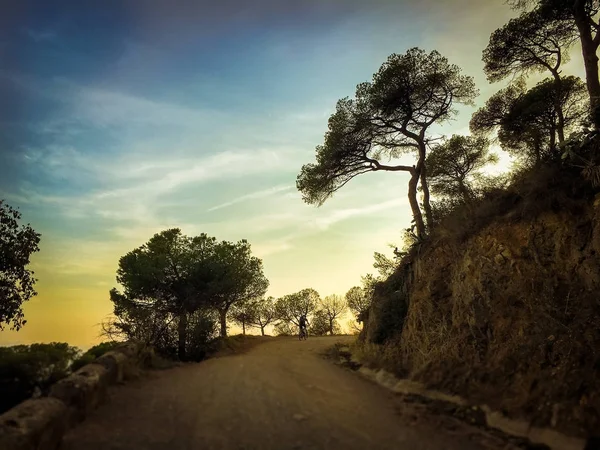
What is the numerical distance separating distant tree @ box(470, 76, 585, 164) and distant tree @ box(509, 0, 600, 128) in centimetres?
301

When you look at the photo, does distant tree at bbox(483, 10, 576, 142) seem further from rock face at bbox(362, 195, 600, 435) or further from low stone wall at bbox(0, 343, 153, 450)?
low stone wall at bbox(0, 343, 153, 450)

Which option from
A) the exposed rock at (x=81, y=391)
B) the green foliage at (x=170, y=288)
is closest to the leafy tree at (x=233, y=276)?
the green foliage at (x=170, y=288)

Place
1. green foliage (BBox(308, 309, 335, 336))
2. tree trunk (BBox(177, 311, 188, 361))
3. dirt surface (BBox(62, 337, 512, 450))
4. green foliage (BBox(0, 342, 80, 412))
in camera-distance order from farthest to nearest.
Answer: green foliage (BBox(308, 309, 335, 336)), tree trunk (BBox(177, 311, 188, 361)), green foliage (BBox(0, 342, 80, 412)), dirt surface (BBox(62, 337, 512, 450))

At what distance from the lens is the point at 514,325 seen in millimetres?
7879

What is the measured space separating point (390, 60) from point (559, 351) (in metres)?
15.1

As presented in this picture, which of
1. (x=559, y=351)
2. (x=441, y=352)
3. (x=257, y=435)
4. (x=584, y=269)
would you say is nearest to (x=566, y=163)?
(x=584, y=269)

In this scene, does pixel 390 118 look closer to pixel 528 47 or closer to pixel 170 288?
pixel 528 47

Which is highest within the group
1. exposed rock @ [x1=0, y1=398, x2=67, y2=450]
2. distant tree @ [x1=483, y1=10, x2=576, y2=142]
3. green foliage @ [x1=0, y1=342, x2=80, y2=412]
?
distant tree @ [x1=483, y1=10, x2=576, y2=142]

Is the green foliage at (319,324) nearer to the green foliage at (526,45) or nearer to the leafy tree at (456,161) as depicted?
the leafy tree at (456,161)

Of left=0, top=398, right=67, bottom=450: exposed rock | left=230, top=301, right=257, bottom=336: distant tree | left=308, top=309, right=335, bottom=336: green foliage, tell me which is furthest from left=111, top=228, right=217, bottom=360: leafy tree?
left=308, top=309, right=335, bottom=336: green foliage

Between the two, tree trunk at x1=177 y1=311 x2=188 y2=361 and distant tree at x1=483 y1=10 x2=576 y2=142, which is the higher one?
distant tree at x1=483 y1=10 x2=576 y2=142

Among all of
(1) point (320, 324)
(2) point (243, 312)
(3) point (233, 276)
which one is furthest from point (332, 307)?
(3) point (233, 276)

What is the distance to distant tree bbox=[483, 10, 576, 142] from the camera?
14.8m

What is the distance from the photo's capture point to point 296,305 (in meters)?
54.4
